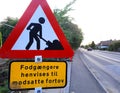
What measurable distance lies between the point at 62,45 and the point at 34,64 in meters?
0.44

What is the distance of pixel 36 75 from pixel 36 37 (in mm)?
475

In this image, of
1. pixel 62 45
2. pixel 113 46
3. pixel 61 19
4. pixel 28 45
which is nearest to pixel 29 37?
pixel 28 45

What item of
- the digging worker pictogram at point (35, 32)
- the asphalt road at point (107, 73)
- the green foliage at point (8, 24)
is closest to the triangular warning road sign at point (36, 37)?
the digging worker pictogram at point (35, 32)

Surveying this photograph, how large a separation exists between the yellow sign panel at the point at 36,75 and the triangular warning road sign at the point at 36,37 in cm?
12

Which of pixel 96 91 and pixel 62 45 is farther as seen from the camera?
pixel 96 91

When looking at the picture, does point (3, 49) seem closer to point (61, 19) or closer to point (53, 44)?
point (53, 44)

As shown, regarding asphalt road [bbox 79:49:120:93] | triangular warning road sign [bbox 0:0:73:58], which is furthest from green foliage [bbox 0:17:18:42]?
triangular warning road sign [bbox 0:0:73:58]

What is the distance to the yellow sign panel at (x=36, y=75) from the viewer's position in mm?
4559

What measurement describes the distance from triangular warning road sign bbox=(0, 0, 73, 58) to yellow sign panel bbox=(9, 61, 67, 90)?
0.38ft

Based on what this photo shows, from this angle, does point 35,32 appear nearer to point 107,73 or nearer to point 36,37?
point 36,37

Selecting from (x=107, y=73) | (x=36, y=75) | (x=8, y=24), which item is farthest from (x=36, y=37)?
(x=107, y=73)

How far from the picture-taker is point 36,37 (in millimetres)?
4645

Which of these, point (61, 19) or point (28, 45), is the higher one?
point (61, 19)

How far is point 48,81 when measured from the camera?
15.5 feet
